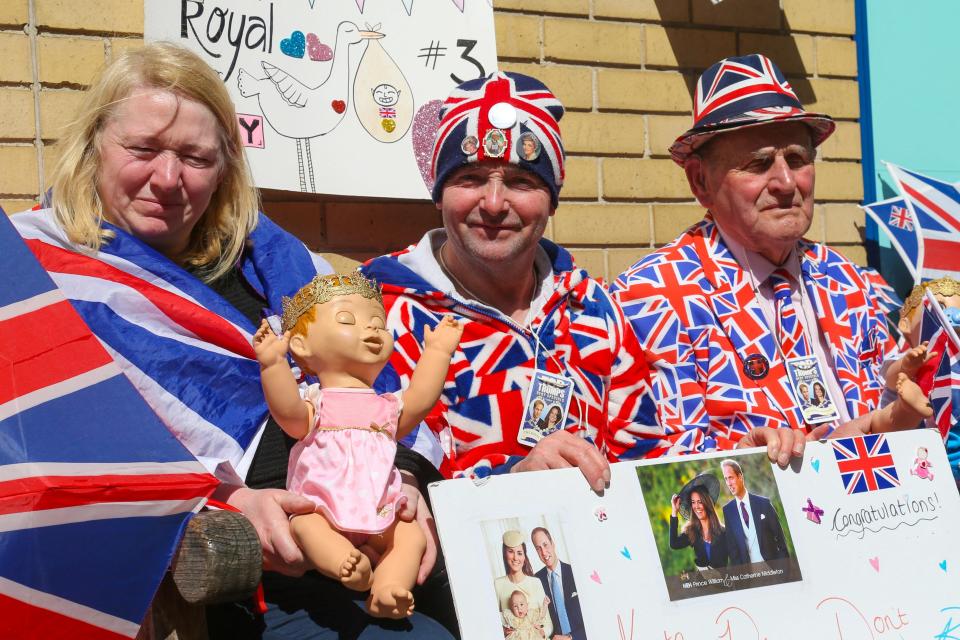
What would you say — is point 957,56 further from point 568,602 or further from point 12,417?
point 12,417

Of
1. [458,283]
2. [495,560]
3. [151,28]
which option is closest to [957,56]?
[458,283]

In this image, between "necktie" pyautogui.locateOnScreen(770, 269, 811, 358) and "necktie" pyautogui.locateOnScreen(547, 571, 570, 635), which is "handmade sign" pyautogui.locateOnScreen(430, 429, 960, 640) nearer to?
"necktie" pyautogui.locateOnScreen(547, 571, 570, 635)

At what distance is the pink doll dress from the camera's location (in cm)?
206

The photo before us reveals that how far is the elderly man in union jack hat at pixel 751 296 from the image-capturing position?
124 inches

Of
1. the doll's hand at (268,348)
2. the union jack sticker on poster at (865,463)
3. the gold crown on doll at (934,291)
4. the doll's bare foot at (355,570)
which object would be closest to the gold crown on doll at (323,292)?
the doll's hand at (268,348)

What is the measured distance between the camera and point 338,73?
11.9 ft

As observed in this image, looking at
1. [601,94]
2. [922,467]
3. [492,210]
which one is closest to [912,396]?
[922,467]

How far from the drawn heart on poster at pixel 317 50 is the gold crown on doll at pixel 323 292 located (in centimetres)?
160

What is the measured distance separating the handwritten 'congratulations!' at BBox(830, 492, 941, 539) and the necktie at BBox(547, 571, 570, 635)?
704 millimetres

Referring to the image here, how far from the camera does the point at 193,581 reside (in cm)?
178

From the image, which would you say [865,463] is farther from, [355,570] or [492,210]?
[355,570]

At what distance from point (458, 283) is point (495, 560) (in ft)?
3.10

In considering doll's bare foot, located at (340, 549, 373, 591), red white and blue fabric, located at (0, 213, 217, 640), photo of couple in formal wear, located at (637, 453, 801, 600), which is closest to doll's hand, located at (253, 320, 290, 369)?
red white and blue fabric, located at (0, 213, 217, 640)

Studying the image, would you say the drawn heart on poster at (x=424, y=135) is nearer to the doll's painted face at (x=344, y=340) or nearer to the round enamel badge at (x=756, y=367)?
the round enamel badge at (x=756, y=367)
